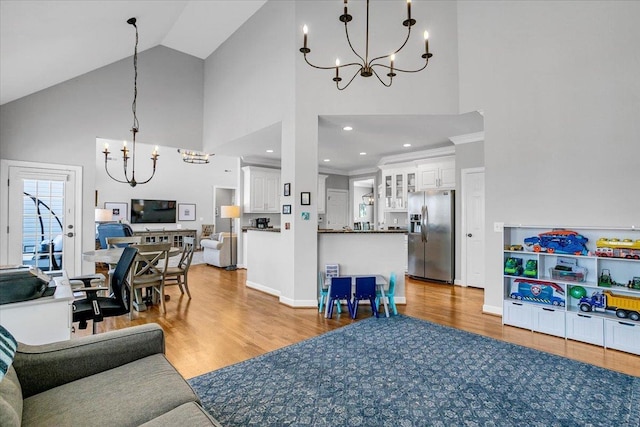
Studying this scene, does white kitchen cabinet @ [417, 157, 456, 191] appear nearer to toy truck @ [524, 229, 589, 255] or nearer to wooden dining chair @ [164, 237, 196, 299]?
toy truck @ [524, 229, 589, 255]

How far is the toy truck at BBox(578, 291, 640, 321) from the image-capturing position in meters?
3.03

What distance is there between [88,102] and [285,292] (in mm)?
4535

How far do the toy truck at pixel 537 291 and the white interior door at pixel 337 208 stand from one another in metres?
5.82

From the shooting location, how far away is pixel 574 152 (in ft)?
11.5

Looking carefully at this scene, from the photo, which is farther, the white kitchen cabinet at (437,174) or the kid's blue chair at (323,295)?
the white kitchen cabinet at (437,174)

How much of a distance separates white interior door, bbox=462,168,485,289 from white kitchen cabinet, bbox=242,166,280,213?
433 cm

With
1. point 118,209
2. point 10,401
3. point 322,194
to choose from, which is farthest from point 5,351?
point 118,209

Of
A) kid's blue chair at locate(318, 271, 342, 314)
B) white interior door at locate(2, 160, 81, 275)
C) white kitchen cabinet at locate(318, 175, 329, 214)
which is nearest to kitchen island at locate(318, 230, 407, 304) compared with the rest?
kid's blue chair at locate(318, 271, 342, 314)

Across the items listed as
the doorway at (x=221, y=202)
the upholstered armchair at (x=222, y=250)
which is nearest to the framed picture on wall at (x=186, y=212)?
the doorway at (x=221, y=202)

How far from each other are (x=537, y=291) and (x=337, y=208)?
6.18 metres

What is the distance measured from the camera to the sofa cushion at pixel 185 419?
3.50 feet

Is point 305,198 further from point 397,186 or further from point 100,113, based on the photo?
point 100,113

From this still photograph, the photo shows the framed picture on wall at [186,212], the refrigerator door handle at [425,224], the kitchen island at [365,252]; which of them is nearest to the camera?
the kitchen island at [365,252]

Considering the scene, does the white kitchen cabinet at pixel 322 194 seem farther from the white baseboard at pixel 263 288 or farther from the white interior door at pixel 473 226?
the white interior door at pixel 473 226
